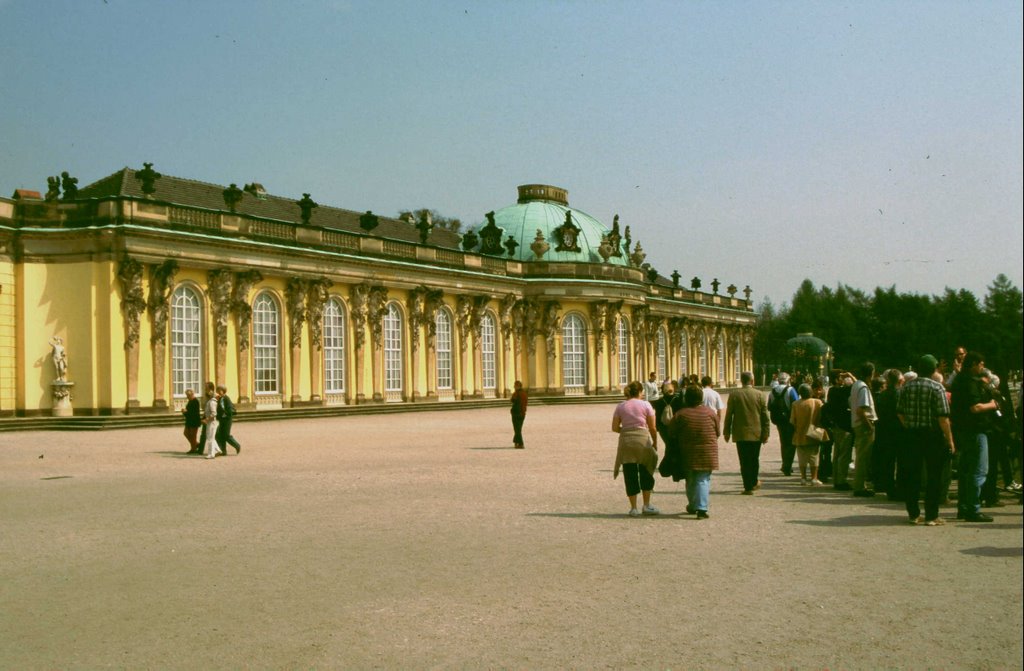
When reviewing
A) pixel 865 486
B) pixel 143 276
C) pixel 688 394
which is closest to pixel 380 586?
pixel 688 394

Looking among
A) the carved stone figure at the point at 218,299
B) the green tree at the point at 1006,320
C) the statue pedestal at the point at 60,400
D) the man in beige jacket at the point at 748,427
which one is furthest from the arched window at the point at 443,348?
the green tree at the point at 1006,320

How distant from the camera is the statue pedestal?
34.3 metres

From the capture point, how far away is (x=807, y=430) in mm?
15711

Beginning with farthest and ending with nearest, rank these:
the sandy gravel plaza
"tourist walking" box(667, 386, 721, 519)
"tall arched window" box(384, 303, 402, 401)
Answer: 1. "tall arched window" box(384, 303, 402, 401)
2. "tourist walking" box(667, 386, 721, 519)
3. the sandy gravel plaza

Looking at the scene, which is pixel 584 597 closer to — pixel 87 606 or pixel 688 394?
pixel 87 606

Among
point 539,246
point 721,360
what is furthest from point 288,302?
point 721,360

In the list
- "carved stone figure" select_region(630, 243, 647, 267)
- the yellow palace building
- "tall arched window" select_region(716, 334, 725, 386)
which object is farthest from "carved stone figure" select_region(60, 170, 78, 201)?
"tall arched window" select_region(716, 334, 725, 386)

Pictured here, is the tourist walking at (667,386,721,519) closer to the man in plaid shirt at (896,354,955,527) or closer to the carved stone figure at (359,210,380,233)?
the man in plaid shirt at (896,354,955,527)

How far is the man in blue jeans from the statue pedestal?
31375mm

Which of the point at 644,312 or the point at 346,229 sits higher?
the point at 346,229

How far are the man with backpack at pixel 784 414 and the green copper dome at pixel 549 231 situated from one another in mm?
42127

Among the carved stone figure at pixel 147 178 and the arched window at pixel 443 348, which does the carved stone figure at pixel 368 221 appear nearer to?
the arched window at pixel 443 348

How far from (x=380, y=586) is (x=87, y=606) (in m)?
2.40

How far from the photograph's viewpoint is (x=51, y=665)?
624 cm
